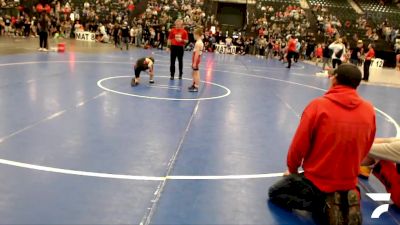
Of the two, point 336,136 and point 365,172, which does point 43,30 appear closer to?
point 365,172

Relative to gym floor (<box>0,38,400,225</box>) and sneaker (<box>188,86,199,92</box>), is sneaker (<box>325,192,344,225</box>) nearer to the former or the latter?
gym floor (<box>0,38,400,225</box>)

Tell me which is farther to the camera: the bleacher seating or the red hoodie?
the bleacher seating

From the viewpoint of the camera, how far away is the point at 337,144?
374cm

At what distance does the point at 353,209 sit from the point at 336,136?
66 cm

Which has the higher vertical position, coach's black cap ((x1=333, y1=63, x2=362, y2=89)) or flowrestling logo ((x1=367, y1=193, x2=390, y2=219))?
coach's black cap ((x1=333, y1=63, x2=362, y2=89))

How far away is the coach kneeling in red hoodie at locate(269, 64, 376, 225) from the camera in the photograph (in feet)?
12.2

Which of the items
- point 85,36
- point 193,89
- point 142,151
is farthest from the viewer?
point 85,36

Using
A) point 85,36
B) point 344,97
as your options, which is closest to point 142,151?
point 344,97

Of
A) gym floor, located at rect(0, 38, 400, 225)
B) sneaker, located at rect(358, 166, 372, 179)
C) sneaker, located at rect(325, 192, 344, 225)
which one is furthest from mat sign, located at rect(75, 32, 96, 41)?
sneaker, located at rect(325, 192, 344, 225)

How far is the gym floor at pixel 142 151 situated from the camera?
13.1 ft

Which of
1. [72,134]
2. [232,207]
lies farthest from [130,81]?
[232,207]

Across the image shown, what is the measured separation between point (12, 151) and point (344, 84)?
12.9 feet

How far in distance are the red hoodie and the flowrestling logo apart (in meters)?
0.61

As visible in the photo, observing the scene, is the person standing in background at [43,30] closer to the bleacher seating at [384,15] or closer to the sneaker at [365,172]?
the sneaker at [365,172]
